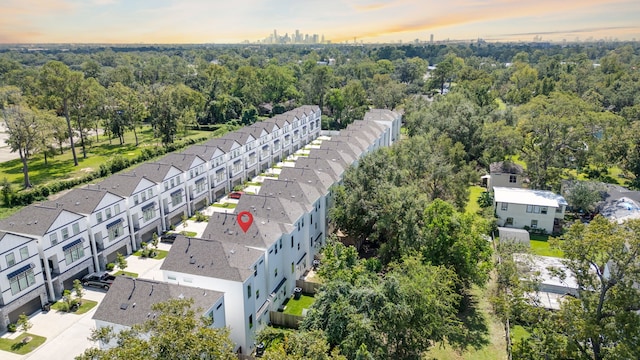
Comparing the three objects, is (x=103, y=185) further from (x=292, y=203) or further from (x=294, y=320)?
(x=294, y=320)

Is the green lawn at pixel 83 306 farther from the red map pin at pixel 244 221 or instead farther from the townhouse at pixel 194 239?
the red map pin at pixel 244 221

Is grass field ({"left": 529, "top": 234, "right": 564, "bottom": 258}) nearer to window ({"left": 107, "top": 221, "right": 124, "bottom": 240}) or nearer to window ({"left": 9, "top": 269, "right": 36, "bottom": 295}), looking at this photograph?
window ({"left": 107, "top": 221, "right": 124, "bottom": 240})

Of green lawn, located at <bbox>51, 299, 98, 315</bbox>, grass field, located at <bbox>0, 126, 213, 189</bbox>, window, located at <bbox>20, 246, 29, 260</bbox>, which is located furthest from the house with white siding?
grass field, located at <bbox>0, 126, 213, 189</bbox>

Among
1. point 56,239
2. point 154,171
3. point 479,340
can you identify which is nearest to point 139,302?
point 56,239

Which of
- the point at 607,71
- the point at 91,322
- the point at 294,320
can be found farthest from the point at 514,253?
the point at 607,71

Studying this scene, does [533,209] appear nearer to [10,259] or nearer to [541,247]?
[541,247]
